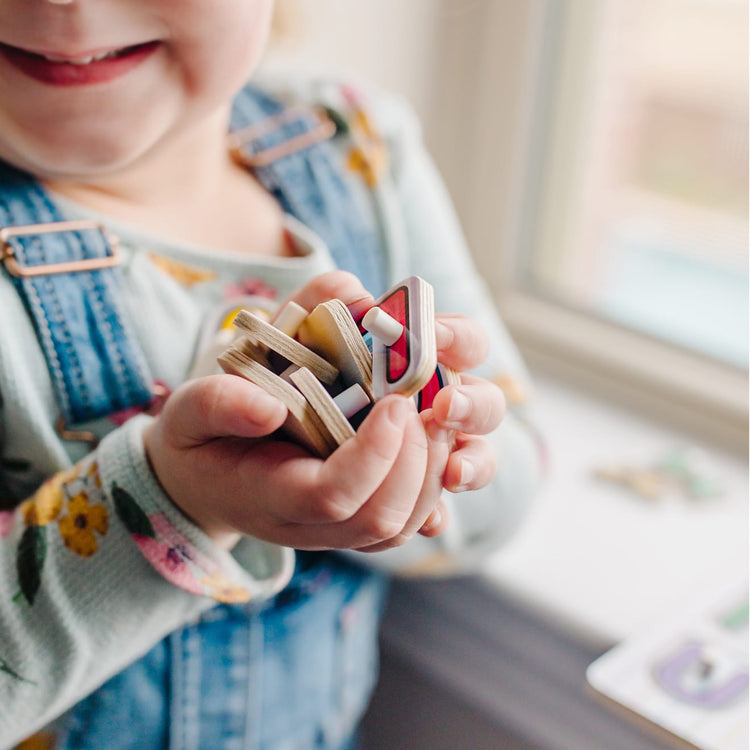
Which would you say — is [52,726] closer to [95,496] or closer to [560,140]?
[95,496]

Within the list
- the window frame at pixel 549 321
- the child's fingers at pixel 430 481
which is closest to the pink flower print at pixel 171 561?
the child's fingers at pixel 430 481

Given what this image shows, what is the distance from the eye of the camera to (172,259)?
0.50 metres

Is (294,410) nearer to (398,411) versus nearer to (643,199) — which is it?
(398,411)

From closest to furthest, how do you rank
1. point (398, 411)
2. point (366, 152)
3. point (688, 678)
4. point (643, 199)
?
point (398, 411) < point (688, 678) < point (366, 152) < point (643, 199)

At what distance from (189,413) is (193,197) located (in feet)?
0.79

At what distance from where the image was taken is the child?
33cm

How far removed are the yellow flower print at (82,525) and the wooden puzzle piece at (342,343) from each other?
151mm

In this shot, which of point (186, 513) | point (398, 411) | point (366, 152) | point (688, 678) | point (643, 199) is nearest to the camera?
point (398, 411)

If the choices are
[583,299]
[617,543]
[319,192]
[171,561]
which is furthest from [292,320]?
[583,299]

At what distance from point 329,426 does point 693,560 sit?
433 millimetres

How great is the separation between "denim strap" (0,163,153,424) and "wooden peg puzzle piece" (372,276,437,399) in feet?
0.62

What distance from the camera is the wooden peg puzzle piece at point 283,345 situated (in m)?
0.32

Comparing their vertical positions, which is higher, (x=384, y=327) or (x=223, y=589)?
(x=384, y=327)

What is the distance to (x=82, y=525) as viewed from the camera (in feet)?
1.37
